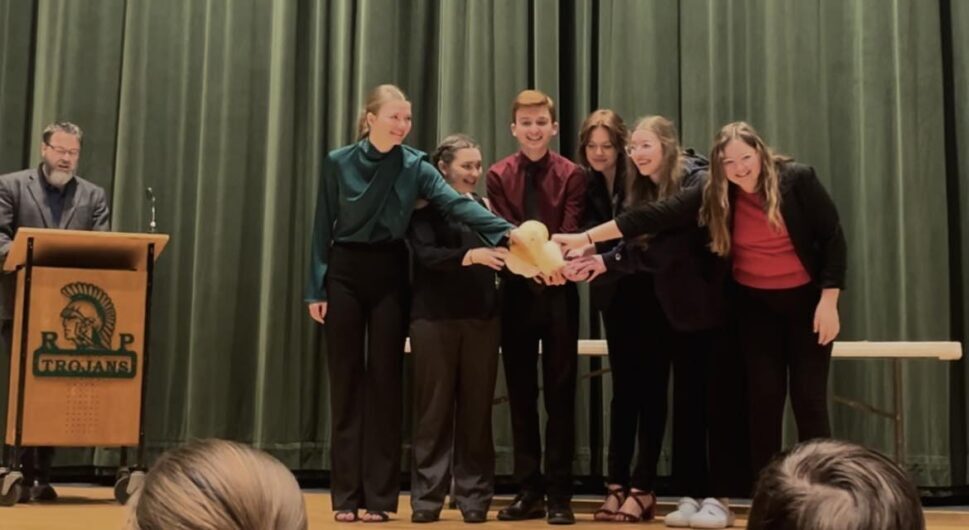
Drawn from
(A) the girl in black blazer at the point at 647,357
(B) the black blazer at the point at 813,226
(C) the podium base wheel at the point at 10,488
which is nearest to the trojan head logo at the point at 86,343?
(C) the podium base wheel at the point at 10,488

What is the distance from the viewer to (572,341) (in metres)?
3.54

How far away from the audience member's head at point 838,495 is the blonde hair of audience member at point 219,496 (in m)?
0.41

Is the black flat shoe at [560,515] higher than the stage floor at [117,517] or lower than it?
higher

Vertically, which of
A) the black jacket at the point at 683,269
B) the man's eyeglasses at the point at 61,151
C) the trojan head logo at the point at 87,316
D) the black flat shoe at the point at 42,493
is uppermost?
the man's eyeglasses at the point at 61,151

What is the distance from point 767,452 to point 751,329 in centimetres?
38

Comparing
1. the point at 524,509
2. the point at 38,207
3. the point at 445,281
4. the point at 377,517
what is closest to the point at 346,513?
the point at 377,517

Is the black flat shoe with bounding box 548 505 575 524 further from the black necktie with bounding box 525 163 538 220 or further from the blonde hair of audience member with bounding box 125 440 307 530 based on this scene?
the blonde hair of audience member with bounding box 125 440 307 530

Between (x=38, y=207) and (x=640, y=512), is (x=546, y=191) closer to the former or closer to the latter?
(x=640, y=512)

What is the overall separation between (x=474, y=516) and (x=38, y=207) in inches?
89.5

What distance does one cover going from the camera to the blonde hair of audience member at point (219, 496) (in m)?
0.89

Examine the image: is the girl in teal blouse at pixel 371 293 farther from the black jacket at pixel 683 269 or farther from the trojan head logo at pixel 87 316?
the trojan head logo at pixel 87 316

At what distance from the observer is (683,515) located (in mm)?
3391

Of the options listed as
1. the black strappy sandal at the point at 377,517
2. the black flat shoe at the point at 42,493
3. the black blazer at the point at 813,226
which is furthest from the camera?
the black flat shoe at the point at 42,493

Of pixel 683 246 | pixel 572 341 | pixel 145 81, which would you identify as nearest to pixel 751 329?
pixel 683 246
